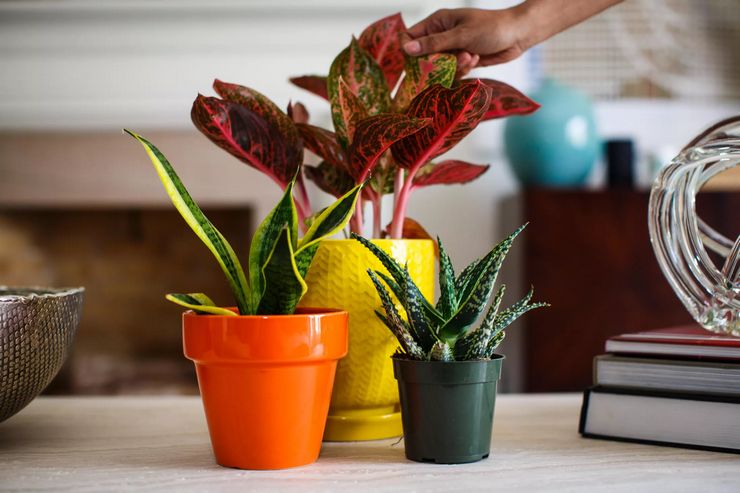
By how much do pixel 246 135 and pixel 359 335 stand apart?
19cm

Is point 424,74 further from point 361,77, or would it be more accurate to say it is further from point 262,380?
point 262,380

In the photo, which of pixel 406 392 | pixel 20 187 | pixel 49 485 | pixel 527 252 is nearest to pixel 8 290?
pixel 49 485

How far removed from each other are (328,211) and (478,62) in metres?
0.31

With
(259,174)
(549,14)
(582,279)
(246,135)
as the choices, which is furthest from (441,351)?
(259,174)

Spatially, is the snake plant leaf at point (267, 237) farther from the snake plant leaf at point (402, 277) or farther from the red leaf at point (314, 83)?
the red leaf at point (314, 83)

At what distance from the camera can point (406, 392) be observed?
558mm

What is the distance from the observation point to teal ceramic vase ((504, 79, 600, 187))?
5.83ft

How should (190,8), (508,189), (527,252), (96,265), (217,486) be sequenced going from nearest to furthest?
(217,486) → (527,252) → (190,8) → (508,189) → (96,265)

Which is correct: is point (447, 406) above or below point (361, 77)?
below

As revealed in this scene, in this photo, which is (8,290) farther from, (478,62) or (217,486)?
(478,62)

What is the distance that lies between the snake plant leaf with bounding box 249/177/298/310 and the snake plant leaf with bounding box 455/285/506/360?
0.14 m

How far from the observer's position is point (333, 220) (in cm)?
56

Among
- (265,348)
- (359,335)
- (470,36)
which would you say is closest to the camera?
(265,348)

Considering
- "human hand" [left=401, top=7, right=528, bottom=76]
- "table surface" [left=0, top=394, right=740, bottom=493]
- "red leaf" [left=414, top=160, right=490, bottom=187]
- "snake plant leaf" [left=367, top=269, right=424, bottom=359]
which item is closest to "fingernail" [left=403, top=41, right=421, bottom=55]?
"human hand" [left=401, top=7, right=528, bottom=76]
